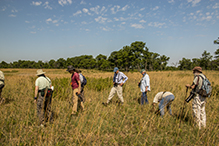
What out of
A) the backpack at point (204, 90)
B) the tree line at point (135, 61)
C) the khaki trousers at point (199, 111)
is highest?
the tree line at point (135, 61)

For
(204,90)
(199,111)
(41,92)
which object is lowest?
(199,111)

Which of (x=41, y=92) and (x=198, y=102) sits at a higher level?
(x=41, y=92)

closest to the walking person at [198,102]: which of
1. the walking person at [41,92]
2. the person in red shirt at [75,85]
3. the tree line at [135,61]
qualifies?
the person in red shirt at [75,85]

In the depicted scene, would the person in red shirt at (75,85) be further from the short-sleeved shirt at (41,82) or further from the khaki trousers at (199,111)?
the khaki trousers at (199,111)

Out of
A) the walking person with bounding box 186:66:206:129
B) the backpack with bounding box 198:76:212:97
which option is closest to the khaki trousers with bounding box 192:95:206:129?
the walking person with bounding box 186:66:206:129

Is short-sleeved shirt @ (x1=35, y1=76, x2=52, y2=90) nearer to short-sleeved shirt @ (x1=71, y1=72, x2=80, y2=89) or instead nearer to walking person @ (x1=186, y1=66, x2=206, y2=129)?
short-sleeved shirt @ (x1=71, y1=72, x2=80, y2=89)

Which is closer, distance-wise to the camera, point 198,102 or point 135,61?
point 198,102

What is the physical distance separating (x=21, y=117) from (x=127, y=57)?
40712 millimetres

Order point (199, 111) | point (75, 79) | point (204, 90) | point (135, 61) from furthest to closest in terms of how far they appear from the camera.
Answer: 1. point (135, 61)
2. point (75, 79)
3. point (199, 111)
4. point (204, 90)

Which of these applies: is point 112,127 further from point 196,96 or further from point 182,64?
point 182,64

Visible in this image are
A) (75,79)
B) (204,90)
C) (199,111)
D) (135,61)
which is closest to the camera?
(204,90)

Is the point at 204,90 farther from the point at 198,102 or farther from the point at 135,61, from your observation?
the point at 135,61

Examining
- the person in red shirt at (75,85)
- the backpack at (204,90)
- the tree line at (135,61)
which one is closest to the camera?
the backpack at (204,90)

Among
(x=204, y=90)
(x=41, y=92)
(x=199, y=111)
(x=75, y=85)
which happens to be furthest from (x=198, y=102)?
(x=41, y=92)
